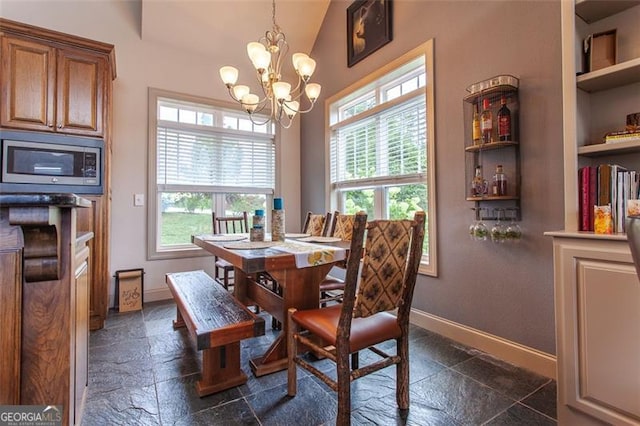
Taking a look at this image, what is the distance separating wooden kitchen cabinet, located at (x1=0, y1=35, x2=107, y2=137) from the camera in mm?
2322

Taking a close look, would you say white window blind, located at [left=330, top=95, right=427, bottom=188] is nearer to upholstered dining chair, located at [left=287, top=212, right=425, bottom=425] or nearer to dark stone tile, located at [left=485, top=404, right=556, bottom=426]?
upholstered dining chair, located at [left=287, top=212, right=425, bottom=425]

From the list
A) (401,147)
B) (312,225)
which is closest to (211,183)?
(312,225)

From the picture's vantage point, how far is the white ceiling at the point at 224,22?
3322 millimetres

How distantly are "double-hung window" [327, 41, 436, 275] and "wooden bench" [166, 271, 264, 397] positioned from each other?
5.44ft

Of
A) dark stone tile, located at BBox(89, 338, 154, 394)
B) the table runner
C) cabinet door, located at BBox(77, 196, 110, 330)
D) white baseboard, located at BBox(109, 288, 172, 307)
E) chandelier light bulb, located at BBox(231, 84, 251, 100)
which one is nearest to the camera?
the table runner

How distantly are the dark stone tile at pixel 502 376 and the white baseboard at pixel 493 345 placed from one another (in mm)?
45

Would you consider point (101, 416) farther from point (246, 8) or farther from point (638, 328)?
point (246, 8)

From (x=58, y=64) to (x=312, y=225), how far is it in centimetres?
258

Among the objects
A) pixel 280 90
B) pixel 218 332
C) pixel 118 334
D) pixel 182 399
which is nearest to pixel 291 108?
pixel 280 90

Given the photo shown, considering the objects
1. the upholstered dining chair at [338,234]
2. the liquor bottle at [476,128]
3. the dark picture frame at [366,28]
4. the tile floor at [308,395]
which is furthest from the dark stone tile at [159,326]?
the dark picture frame at [366,28]

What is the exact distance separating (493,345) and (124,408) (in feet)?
7.58

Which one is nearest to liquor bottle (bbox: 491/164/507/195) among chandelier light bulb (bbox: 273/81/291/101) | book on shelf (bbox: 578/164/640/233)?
book on shelf (bbox: 578/164/640/233)

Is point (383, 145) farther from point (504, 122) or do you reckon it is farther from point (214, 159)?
point (214, 159)

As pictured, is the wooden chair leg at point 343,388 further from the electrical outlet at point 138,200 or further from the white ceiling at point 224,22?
the white ceiling at point 224,22
